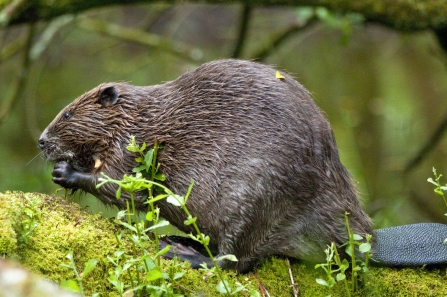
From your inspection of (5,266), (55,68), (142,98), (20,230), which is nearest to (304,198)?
(142,98)

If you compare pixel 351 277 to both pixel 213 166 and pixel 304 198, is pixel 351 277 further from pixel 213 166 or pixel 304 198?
pixel 213 166

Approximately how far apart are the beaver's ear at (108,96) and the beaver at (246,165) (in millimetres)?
184

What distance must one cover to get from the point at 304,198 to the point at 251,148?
0.39 meters

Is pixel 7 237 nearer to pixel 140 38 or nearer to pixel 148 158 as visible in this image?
pixel 148 158

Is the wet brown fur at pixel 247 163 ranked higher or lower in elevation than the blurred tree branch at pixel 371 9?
lower

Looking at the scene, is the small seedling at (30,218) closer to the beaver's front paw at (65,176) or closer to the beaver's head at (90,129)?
the beaver's front paw at (65,176)

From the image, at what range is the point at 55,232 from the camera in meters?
2.81

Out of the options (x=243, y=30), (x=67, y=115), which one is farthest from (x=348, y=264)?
(x=243, y=30)

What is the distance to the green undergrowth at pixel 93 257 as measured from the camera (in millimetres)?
2629

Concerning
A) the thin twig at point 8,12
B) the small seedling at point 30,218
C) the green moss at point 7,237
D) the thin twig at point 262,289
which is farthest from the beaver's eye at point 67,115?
the thin twig at point 262,289

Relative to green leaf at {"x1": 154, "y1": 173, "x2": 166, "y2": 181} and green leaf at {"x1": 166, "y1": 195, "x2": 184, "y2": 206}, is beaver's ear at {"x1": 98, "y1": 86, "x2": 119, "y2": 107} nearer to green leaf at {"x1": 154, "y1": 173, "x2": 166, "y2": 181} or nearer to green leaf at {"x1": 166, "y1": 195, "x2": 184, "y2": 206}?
green leaf at {"x1": 154, "y1": 173, "x2": 166, "y2": 181}

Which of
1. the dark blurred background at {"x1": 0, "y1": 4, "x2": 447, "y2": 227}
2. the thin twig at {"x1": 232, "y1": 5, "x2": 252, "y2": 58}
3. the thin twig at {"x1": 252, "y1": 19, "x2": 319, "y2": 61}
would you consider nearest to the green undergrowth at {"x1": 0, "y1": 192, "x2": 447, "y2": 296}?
the dark blurred background at {"x1": 0, "y1": 4, "x2": 447, "y2": 227}

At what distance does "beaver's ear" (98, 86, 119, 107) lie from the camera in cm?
367

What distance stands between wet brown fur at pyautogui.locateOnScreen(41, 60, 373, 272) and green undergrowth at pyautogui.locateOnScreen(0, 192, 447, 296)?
0.15 metres
